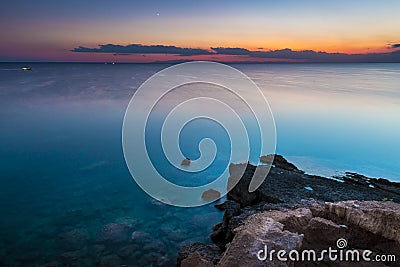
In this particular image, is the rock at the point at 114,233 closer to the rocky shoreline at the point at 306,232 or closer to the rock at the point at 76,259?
the rock at the point at 76,259

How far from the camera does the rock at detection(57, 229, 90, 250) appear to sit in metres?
11.1

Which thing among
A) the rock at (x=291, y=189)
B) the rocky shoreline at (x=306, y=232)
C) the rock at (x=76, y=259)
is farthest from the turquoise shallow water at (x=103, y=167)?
the rocky shoreline at (x=306, y=232)

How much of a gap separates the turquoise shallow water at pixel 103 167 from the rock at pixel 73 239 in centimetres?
11

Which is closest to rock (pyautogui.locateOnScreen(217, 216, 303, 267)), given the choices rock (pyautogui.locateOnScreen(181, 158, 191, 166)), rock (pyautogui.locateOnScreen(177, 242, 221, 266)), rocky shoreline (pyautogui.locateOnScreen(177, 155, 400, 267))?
rocky shoreline (pyautogui.locateOnScreen(177, 155, 400, 267))

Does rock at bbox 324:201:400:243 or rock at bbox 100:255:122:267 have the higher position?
rock at bbox 324:201:400:243

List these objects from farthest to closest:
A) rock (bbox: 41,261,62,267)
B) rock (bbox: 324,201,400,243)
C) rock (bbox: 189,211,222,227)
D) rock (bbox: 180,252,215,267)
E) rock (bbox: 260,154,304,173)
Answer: rock (bbox: 260,154,304,173), rock (bbox: 189,211,222,227), rock (bbox: 41,261,62,267), rock (bbox: 324,201,400,243), rock (bbox: 180,252,215,267)

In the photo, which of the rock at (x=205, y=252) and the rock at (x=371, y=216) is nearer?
the rock at (x=371, y=216)

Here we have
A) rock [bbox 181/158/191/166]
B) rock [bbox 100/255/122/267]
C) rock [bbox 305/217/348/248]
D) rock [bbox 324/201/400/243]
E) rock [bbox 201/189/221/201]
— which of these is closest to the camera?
rock [bbox 324/201/400/243]

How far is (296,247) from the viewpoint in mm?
6059

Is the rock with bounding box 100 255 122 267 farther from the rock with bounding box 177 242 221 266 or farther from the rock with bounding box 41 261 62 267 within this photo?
the rock with bounding box 177 242 221 266

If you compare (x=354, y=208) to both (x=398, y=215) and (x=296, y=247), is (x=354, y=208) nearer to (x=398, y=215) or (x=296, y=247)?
(x=398, y=215)

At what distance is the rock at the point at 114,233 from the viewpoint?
11.6 meters

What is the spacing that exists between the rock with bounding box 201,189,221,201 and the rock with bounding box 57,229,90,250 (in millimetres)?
6162

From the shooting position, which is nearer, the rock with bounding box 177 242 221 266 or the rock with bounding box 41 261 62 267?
the rock with bounding box 177 242 221 266
